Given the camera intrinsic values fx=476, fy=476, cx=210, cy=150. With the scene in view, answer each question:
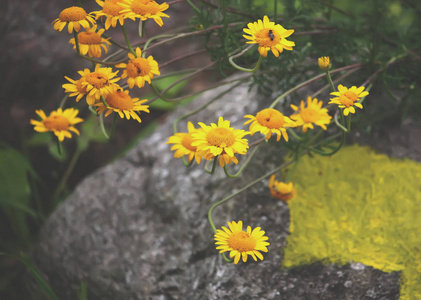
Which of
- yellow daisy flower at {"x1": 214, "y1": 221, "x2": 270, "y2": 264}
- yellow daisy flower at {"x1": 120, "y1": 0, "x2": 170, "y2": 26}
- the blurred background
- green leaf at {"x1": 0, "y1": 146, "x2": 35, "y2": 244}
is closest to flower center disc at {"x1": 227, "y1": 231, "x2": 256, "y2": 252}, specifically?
yellow daisy flower at {"x1": 214, "y1": 221, "x2": 270, "y2": 264}

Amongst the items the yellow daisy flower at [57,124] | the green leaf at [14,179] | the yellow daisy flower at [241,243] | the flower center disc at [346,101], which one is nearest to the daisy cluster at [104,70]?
the yellow daisy flower at [57,124]

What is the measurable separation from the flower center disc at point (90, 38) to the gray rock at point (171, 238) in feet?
2.35

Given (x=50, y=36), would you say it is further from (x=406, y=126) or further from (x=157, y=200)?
(x=406, y=126)

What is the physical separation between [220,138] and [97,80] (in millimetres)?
315

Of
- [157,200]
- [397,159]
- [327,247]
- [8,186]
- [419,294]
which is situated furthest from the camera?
[8,186]

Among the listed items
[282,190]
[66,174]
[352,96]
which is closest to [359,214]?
[282,190]

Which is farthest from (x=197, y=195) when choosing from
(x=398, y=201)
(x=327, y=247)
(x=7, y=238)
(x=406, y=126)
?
(x=7, y=238)

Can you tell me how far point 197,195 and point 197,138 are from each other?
0.69 m

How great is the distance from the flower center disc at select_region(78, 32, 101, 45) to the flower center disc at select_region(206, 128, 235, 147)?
385mm

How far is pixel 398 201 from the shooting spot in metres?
1.51

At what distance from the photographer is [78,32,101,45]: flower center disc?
3.91 feet

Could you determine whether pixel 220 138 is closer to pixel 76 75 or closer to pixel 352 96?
pixel 352 96

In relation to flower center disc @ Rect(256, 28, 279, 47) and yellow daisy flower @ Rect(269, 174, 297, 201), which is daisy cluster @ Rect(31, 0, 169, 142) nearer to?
flower center disc @ Rect(256, 28, 279, 47)

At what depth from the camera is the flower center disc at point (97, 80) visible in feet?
3.59
